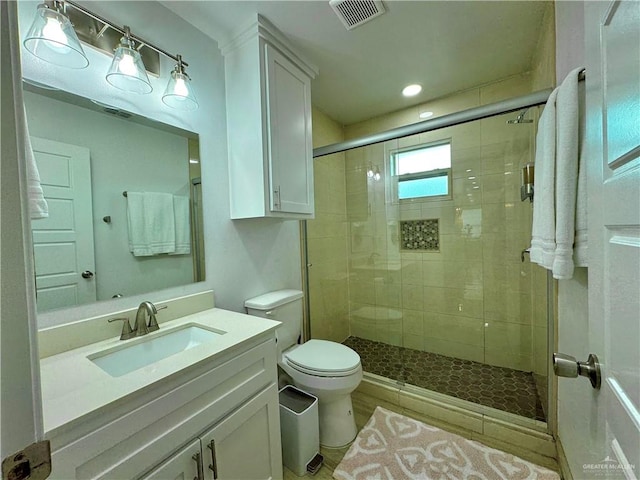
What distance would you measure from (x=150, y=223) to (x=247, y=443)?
1.04 metres

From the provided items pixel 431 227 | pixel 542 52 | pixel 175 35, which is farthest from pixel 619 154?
pixel 431 227

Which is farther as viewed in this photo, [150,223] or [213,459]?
[150,223]

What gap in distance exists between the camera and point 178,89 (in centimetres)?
126

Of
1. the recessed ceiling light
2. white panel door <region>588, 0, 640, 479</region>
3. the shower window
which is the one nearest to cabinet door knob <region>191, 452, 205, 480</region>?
white panel door <region>588, 0, 640, 479</region>

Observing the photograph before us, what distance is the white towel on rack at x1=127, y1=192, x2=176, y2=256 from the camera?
1162 millimetres

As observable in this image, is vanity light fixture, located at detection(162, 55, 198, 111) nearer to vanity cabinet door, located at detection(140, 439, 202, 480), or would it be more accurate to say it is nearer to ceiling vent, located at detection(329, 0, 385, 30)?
ceiling vent, located at detection(329, 0, 385, 30)

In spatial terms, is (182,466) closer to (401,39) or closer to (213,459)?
(213,459)

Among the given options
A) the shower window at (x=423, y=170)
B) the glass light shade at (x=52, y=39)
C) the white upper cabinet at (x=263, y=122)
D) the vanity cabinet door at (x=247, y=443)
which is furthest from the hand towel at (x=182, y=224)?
the shower window at (x=423, y=170)

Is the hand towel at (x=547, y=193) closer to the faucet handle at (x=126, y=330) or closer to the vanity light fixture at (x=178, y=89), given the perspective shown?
the vanity light fixture at (x=178, y=89)

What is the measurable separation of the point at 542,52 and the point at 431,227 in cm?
132

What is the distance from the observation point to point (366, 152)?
8.21ft

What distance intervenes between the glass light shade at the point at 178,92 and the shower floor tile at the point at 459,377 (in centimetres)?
219

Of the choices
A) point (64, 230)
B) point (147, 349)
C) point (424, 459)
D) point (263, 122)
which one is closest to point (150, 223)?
point (64, 230)

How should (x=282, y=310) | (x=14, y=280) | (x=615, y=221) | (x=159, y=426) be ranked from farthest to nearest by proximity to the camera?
1. (x=282, y=310)
2. (x=159, y=426)
3. (x=615, y=221)
4. (x=14, y=280)
